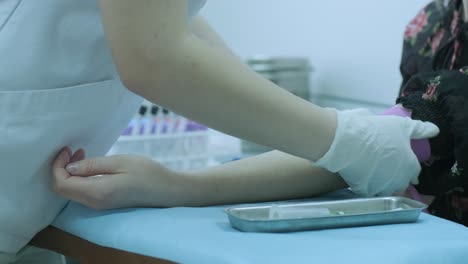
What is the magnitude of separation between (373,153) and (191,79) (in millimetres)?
293

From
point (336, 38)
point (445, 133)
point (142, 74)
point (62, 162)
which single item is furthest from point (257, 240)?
point (336, 38)

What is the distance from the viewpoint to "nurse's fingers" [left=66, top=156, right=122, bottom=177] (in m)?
0.88

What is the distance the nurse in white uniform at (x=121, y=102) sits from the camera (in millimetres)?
747

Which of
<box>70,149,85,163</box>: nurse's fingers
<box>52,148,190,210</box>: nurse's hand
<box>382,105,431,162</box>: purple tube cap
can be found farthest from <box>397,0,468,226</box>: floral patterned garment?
<box>70,149,85,163</box>: nurse's fingers

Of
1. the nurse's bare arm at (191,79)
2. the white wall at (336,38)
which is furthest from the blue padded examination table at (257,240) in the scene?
the white wall at (336,38)

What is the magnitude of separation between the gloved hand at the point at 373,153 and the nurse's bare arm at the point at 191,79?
73 millimetres

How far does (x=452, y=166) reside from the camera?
103 centimetres

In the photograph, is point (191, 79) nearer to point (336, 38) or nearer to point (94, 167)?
point (94, 167)

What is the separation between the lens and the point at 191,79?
29.6 inches

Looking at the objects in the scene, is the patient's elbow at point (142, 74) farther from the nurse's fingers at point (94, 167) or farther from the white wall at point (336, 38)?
the white wall at point (336, 38)

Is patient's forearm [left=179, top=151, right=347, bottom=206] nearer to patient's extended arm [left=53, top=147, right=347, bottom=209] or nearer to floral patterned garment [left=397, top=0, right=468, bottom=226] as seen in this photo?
patient's extended arm [left=53, top=147, right=347, bottom=209]

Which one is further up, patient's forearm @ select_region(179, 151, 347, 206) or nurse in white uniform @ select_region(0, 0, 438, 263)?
nurse in white uniform @ select_region(0, 0, 438, 263)

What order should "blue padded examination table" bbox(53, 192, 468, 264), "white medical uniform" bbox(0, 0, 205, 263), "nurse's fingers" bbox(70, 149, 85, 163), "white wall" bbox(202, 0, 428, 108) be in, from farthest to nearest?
"white wall" bbox(202, 0, 428, 108), "nurse's fingers" bbox(70, 149, 85, 163), "white medical uniform" bbox(0, 0, 205, 263), "blue padded examination table" bbox(53, 192, 468, 264)

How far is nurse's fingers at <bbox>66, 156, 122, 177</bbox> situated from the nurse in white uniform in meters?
0.02
